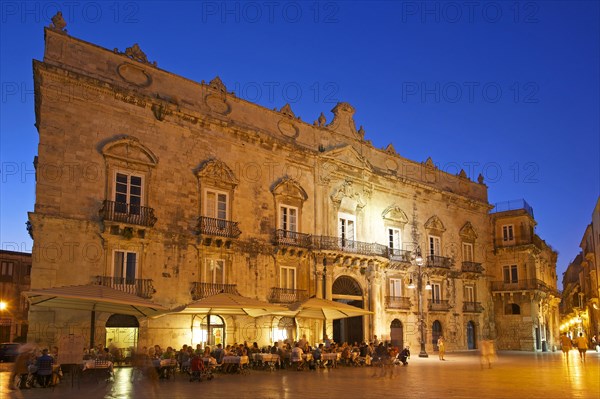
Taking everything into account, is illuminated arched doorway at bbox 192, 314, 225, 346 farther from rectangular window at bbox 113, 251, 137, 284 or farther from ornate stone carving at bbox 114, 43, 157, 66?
ornate stone carving at bbox 114, 43, 157, 66

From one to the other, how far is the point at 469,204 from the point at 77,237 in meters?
29.5

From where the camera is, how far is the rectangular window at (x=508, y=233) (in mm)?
44713

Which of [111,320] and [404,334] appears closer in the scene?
[111,320]

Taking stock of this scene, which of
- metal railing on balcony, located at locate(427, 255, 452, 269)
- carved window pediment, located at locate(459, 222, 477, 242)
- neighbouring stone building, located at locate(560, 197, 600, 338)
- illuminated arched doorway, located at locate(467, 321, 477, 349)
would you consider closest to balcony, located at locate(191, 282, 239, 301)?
metal railing on balcony, located at locate(427, 255, 452, 269)

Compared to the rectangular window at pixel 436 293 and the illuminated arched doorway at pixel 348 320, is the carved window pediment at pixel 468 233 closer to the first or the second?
the rectangular window at pixel 436 293

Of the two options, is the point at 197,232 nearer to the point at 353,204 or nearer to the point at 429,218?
the point at 353,204

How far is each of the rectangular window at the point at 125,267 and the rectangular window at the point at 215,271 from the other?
338cm

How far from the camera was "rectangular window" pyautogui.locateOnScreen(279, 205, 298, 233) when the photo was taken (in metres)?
28.0

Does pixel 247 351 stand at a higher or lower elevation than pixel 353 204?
lower

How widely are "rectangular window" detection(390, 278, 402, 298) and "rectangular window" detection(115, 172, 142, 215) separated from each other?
669 inches

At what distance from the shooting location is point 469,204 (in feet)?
136

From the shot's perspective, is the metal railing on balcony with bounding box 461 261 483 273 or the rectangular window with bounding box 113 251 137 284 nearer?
the rectangular window with bounding box 113 251 137 284

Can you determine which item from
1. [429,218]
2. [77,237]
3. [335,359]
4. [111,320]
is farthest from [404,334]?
[77,237]

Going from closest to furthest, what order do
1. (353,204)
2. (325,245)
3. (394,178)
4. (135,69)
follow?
(135,69) → (325,245) → (353,204) → (394,178)
